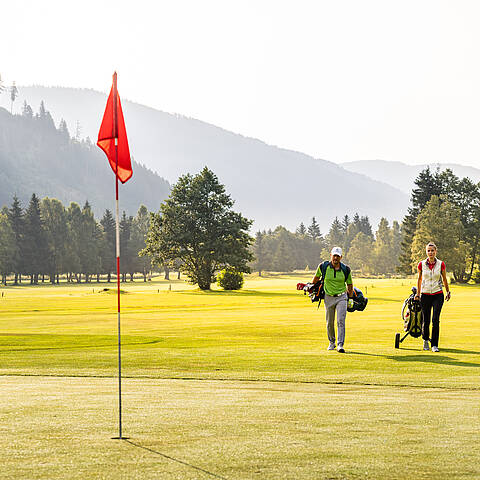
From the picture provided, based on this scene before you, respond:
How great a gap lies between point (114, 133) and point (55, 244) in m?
146

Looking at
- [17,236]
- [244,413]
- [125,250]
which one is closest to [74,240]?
[17,236]

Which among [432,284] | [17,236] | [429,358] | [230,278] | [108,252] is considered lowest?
[429,358]

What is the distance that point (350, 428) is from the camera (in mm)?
7801

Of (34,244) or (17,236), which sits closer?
(34,244)

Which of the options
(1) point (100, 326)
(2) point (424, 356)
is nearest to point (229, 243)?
(1) point (100, 326)

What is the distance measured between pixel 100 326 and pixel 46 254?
118 m

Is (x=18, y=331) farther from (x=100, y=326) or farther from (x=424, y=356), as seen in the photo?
(x=424, y=356)

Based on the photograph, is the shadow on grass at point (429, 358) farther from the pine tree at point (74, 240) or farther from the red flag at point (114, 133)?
the pine tree at point (74, 240)

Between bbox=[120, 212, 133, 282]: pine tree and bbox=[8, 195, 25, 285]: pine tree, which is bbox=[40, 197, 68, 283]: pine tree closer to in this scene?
bbox=[8, 195, 25, 285]: pine tree

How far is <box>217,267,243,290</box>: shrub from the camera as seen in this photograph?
87.0 metres

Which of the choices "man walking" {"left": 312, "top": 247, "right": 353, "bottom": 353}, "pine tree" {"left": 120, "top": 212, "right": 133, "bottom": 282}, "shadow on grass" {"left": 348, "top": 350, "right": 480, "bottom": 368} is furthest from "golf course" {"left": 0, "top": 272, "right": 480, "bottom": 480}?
"pine tree" {"left": 120, "top": 212, "right": 133, "bottom": 282}

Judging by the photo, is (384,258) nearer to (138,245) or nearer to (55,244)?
(138,245)

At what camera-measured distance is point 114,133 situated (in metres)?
8.98

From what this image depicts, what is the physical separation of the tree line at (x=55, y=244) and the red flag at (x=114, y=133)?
134253 millimetres
